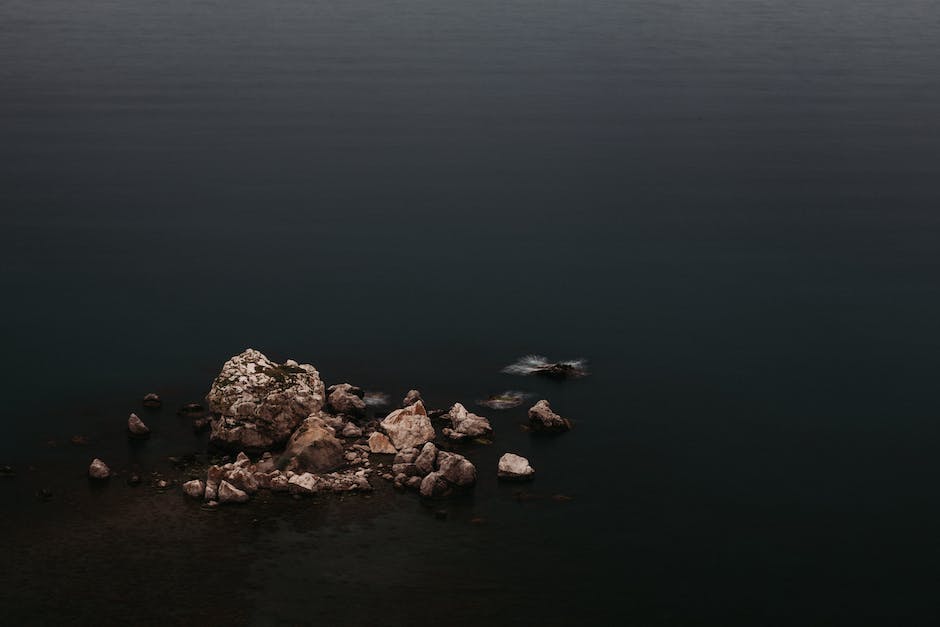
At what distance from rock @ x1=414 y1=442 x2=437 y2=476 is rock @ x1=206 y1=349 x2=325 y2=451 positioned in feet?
31.1

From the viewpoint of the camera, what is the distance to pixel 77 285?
117m

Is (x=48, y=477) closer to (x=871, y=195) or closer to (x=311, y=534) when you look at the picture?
(x=311, y=534)

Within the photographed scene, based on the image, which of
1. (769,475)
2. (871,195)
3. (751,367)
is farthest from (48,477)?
(871,195)

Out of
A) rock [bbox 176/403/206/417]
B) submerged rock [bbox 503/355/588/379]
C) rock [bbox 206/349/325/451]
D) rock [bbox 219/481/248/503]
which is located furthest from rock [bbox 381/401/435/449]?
submerged rock [bbox 503/355/588/379]

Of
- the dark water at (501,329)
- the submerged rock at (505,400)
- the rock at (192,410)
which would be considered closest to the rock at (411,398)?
the dark water at (501,329)

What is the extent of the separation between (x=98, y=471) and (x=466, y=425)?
83.4 ft

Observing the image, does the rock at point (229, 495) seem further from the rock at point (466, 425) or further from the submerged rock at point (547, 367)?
the submerged rock at point (547, 367)

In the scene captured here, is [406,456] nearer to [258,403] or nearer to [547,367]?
[258,403]

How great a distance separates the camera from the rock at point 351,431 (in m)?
85.1

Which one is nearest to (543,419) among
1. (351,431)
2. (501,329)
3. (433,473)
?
(433,473)

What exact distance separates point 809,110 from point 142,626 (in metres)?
150

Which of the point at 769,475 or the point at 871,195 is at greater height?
the point at 871,195

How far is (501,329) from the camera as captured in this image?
352ft

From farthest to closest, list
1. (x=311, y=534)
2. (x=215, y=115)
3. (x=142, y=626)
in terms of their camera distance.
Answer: (x=215, y=115) → (x=311, y=534) → (x=142, y=626)
